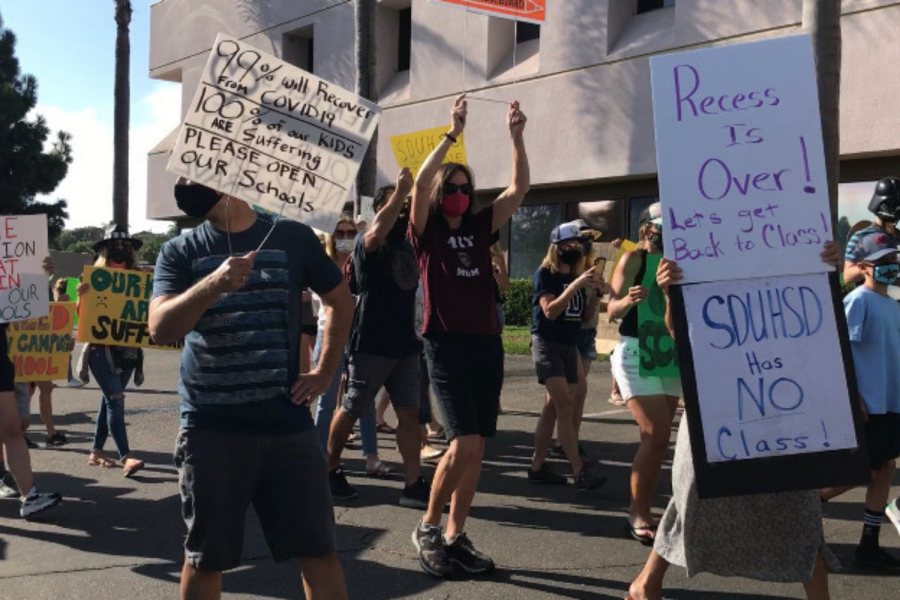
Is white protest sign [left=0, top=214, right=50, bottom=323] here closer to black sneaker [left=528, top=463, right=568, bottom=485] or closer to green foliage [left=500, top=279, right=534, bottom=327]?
black sneaker [left=528, top=463, right=568, bottom=485]

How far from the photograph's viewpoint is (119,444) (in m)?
7.52

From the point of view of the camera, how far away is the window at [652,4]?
16805 mm

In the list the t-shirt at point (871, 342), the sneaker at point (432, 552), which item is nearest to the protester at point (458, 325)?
the sneaker at point (432, 552)

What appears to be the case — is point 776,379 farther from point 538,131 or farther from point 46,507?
point 538,131

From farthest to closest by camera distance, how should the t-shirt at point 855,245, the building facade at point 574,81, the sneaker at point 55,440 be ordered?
the building facade at point 574,81 → the sneaker at point 55,440 → the t-shirt at point 855,245

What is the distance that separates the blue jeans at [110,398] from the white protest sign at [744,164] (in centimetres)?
502

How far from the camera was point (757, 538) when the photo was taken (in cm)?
377

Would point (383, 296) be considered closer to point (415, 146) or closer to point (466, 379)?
point (466, 379)

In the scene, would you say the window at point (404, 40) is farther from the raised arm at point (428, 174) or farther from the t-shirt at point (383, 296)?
the raised arm at point (428, 174)

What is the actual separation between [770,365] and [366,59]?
9602 mm

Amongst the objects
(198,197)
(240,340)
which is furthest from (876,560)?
(198,197)

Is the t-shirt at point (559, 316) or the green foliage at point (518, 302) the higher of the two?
the green foliage at point (518, 302)

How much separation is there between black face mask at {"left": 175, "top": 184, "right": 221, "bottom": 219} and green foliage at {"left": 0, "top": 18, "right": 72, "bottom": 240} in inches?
1300

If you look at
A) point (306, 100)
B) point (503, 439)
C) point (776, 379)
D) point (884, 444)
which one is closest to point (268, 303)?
point (306, 100)
